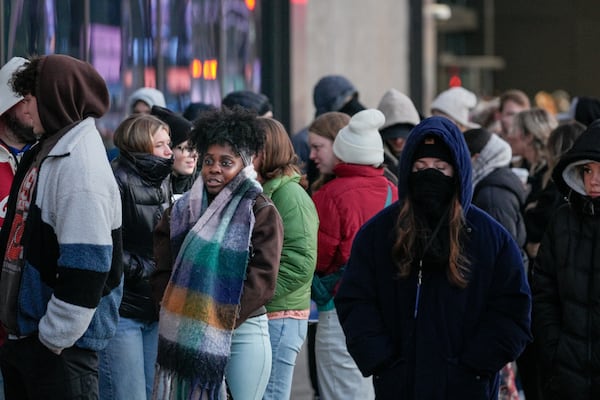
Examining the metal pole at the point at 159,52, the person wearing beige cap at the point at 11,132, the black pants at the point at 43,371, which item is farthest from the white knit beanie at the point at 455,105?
the black pants at the point at 43,371

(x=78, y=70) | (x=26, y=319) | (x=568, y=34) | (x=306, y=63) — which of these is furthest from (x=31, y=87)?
(x=568, y=34)

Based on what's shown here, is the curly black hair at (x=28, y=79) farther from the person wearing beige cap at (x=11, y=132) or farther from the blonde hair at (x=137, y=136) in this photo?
the blonde hair at (x=137, y=136)

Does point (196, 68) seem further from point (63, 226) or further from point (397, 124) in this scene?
point (63, 226)

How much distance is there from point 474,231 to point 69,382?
71.1 inches

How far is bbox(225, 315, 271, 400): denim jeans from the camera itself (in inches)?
241

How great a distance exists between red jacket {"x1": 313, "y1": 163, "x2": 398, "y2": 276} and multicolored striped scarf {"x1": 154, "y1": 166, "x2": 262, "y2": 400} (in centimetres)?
178

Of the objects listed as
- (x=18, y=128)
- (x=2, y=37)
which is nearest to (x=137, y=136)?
(x=18, y=128)

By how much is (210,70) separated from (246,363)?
329 inches

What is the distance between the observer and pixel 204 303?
5922 millimetres

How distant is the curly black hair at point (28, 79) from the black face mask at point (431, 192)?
1668 mm

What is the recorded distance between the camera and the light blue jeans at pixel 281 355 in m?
7.02

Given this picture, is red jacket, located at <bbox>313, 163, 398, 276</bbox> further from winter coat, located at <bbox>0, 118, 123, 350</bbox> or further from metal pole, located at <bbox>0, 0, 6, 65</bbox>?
metal pole, located at <bbox>0, 0, 6, 65</bbox>

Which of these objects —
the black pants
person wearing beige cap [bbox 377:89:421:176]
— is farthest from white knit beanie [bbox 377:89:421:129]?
the black pants

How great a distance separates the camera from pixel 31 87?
5656mm
